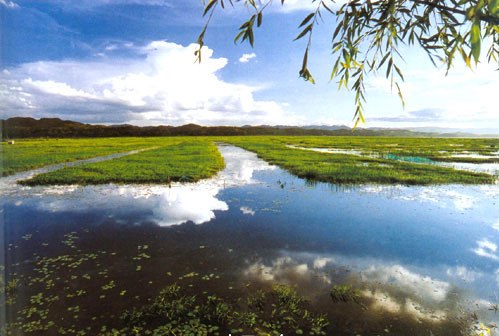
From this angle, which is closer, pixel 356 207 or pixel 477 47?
pixel 477 47

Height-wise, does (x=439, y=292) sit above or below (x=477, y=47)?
below

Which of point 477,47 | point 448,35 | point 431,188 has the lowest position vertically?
point 431,188

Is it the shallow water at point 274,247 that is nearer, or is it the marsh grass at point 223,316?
the marsh grass at point 223,316

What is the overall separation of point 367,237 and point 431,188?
31.0 ft

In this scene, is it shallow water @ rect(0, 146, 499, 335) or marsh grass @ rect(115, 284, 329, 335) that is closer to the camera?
marsh grass @ rect(115, 284, 329, 335)

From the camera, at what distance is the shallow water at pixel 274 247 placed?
538 centimetres

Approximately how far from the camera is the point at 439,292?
5797 mm

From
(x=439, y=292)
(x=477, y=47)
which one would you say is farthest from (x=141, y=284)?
(x=477, y=47)

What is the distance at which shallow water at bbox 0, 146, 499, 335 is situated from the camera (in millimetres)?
5379

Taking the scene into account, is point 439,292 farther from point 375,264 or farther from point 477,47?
point 477,47

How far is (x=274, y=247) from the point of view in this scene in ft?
25.8

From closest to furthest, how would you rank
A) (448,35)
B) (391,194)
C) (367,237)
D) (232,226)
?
(448,35), (367,237), (232,226), (391,194)

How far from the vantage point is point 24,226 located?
9.65 m

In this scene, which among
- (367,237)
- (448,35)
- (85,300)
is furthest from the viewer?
(367,237)
